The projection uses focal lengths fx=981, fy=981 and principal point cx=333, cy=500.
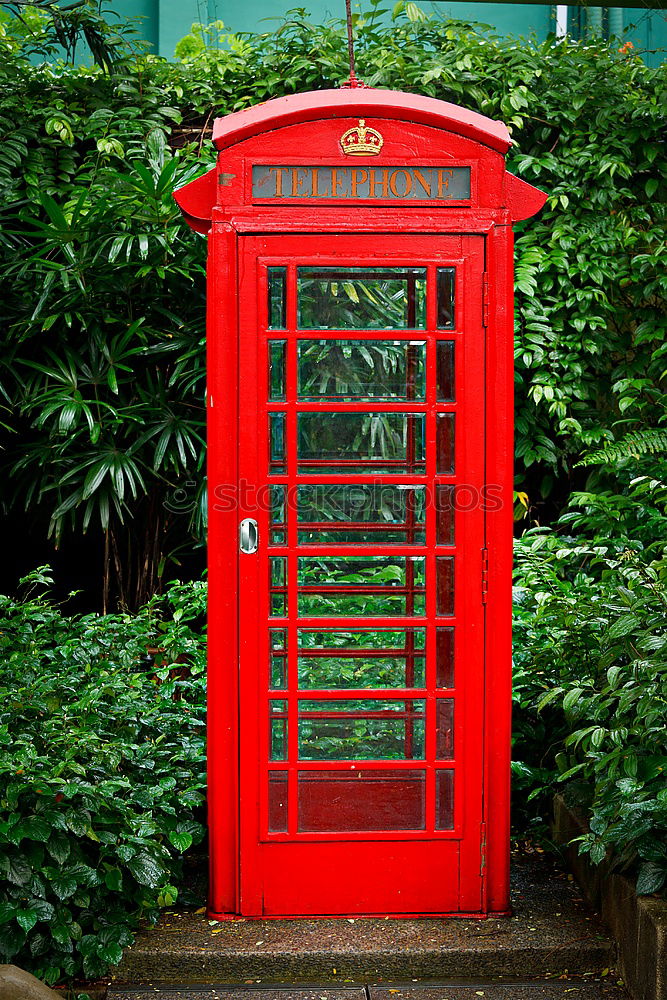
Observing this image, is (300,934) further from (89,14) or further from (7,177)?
(89,14)

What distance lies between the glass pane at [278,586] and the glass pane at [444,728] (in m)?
0.56

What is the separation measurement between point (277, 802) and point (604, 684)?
1143 millimetres

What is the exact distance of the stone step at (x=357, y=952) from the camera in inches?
110

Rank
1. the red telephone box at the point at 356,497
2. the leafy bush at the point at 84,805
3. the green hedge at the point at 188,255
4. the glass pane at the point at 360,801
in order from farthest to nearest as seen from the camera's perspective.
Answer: the green hedge at the point at 188,255, the glass pane at the point at 360,801, the red telephone box at the point at 356,497, the leafy bush at the point at 84,805

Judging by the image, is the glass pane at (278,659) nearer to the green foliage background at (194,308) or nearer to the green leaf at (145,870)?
the green leaf at (145,870)

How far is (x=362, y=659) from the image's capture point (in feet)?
10.2

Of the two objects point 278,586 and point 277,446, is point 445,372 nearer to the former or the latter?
point 277,446

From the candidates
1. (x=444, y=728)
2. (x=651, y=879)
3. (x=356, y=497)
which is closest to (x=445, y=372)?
(x=356, y=497)

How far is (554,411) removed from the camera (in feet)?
17.3

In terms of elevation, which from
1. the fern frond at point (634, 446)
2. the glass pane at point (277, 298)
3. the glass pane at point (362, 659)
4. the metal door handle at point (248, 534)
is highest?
the glass pane at point (277, 298)

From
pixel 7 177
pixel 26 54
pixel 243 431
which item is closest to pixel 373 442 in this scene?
pixel 243 431

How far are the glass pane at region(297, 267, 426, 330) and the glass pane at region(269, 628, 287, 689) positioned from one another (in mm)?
942

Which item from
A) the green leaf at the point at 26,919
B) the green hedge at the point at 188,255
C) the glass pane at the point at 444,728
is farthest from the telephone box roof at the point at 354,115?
the green leaf at the point at 26,919

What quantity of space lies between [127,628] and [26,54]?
3.95 meters
